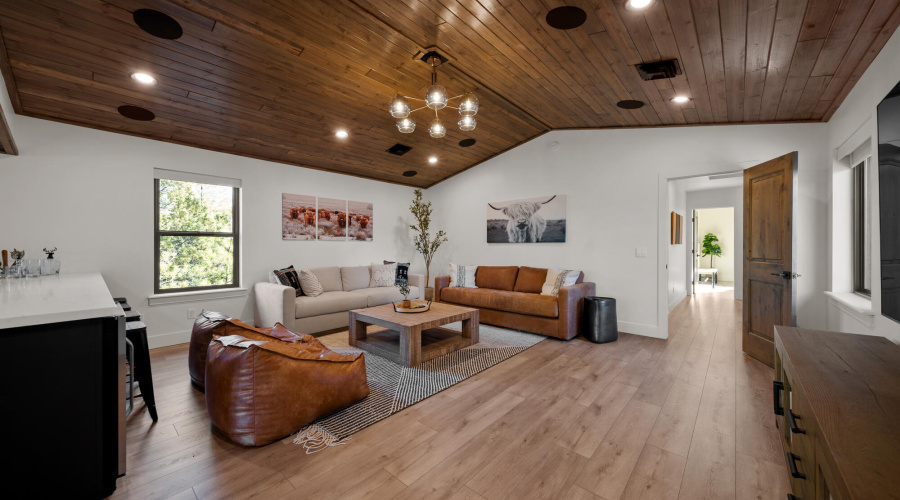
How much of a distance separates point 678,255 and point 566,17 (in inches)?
240

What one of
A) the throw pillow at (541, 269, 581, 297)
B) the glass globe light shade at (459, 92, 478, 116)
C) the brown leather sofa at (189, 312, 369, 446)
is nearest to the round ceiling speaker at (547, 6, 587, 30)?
the glass globe light shade at (459, 92, 478, 116)

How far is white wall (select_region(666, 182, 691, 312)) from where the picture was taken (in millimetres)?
6000

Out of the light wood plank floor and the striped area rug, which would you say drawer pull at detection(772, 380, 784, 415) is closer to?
the light wood plank floor

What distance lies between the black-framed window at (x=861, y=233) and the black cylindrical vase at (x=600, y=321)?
6.62 feet

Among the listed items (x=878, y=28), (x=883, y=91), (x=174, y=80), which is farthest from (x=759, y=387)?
(x=174, y=80)

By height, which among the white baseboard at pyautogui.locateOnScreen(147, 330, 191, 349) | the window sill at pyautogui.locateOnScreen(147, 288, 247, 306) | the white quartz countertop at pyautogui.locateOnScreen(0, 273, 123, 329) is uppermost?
the white quartz countertop at pyautogui.locateOnScreen(0, 273, 123, 329)

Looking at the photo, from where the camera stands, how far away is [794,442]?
146 cm

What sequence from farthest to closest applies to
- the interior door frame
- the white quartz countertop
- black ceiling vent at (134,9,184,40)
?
the interior door frame
black ceiling vent at (134,9,184,40)
the white quartz countertop

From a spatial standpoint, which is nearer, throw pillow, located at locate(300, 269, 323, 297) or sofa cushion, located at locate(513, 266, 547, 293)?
throw pillow, located at locate(300, 269, 323, 297)

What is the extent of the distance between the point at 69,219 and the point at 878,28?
20.7ft

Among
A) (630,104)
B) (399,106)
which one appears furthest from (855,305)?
(399,106)

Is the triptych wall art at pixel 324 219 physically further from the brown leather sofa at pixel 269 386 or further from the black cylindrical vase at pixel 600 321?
the black cylindrical vase at pixel 600 321

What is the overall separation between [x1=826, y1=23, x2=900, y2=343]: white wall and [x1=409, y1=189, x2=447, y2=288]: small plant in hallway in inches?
195

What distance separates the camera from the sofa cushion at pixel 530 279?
16.8ft
